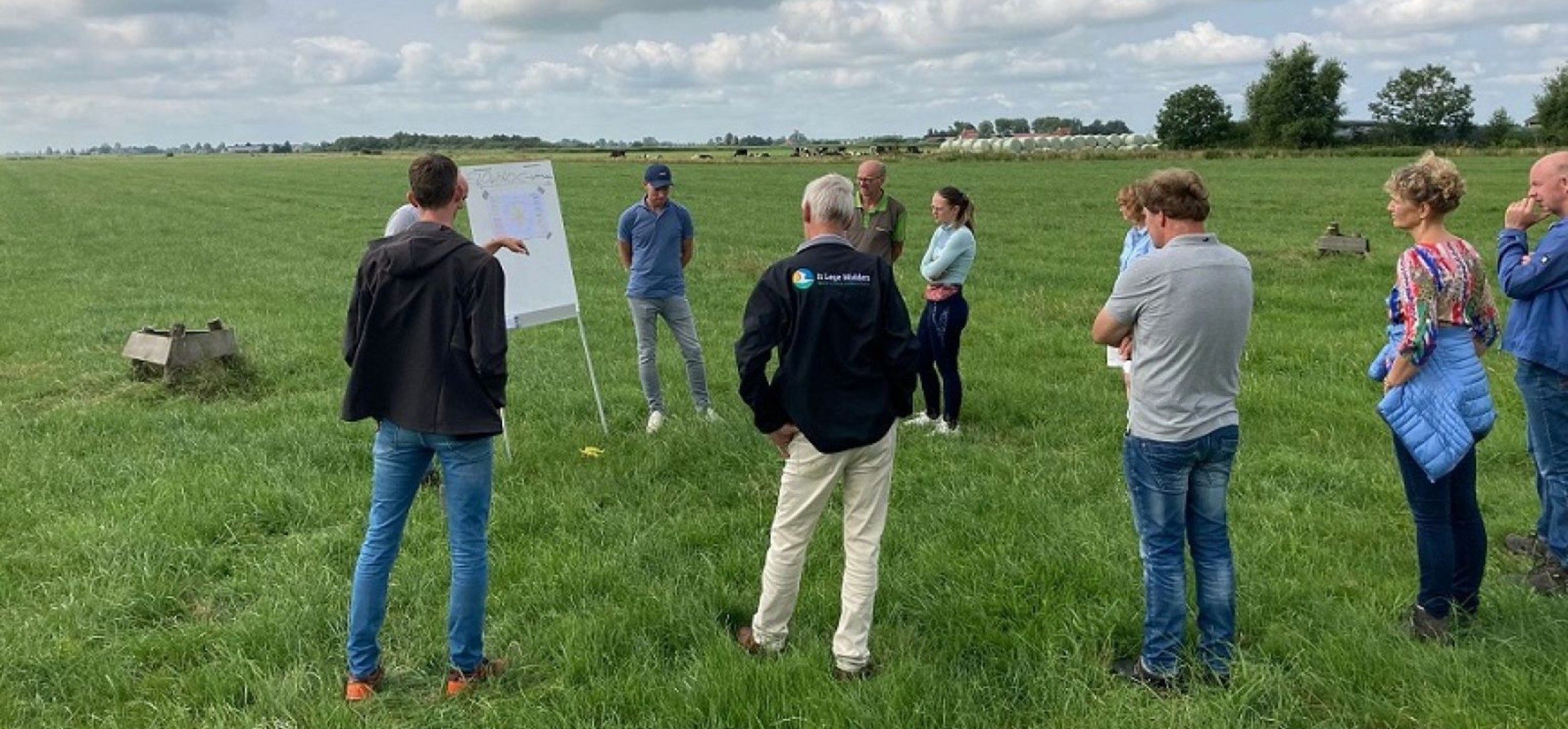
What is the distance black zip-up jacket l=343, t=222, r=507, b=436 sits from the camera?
3.79 metres

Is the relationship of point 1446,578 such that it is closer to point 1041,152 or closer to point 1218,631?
point 1218,631

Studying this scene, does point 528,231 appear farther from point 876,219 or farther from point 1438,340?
point 1438,340

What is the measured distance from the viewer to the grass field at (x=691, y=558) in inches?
156

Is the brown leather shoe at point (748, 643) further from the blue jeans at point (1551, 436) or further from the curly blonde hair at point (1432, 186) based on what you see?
the blue jeans at point (1551, 436)

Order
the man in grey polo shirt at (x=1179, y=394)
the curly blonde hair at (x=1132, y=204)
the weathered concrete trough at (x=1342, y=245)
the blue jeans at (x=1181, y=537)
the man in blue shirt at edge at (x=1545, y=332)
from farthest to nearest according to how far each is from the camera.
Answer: the weathered concrete trough at (x=1342, y=245) < the curly blonde hair at (x=1132, y=204) < the man in blue shirt at edge at (x=1545, y=332) < the blue jeans at (x=1181, y=537) < the man in grey polo shirt at (x=1179, y=394)

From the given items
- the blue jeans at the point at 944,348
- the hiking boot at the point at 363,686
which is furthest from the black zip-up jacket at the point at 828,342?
the blue jeans at the point at 944,348

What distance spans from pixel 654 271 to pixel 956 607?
424cm

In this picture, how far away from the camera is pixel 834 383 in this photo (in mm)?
3961

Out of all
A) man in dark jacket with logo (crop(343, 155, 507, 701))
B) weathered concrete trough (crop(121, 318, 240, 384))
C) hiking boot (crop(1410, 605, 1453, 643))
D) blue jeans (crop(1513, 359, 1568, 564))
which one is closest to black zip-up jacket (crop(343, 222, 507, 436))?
man in dark jacket with logo (crop(343, 155, 507, 701))

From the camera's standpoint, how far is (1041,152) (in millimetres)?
77875

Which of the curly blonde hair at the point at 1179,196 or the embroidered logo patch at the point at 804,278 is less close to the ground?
the curly blonde hair at the point at 1179,196

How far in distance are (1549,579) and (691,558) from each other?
14.0 ft

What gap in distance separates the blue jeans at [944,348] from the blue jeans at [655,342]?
73.4 inches

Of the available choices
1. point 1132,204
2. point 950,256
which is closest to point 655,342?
point 950,256
